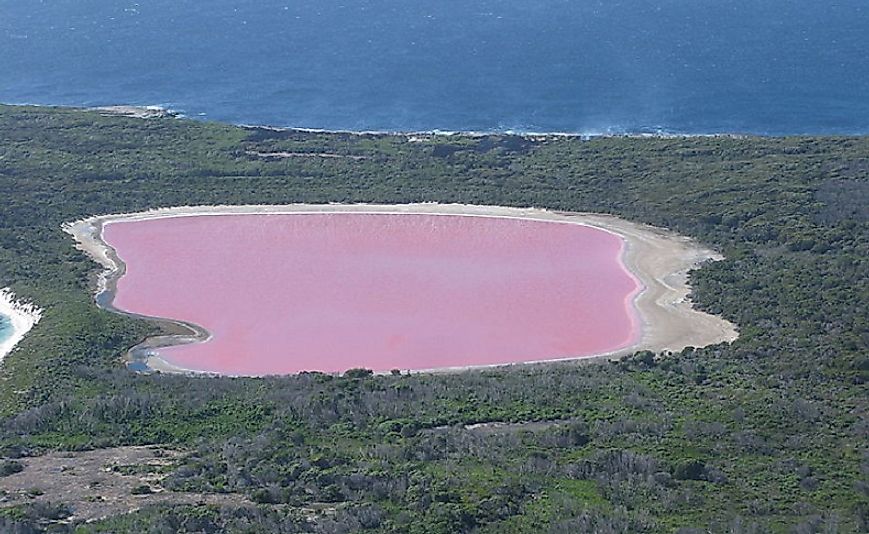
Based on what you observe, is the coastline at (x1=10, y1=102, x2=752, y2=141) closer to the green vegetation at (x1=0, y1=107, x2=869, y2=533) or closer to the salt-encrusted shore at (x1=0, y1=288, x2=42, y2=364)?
the green vegetation at (x1=0, y1=107, x2=869, y2=533)

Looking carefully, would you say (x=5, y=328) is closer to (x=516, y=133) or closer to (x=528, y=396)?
(x=528, y=396)

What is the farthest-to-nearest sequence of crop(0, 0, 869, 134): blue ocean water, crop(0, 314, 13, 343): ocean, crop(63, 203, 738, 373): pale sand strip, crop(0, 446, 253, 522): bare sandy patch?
crop(0, 0, 869, 134): blue ocean water < crop(0, 314, 13, 343): ocean < crop(63, 203, 738, 373): pale sand strip < crop(0, 446, 253, 522): bare sandy patch

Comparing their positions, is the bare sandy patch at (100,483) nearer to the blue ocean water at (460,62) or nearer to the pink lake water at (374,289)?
the pink lake water at (374,289)

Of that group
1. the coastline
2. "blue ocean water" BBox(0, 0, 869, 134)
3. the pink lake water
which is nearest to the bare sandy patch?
the pink lake water

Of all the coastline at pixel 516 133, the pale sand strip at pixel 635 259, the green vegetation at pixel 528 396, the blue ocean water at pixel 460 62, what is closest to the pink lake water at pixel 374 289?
the pale sand strip at pixel 635 259

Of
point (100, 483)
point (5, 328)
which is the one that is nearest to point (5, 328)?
point (5, 328)

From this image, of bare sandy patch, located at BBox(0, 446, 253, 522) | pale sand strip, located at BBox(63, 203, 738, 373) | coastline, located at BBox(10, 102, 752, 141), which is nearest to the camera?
bare sandy patch, located at BBox(0, 446, 253, 522)
